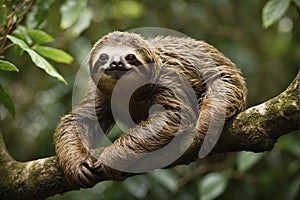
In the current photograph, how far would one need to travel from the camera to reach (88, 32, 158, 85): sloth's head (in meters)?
4.35

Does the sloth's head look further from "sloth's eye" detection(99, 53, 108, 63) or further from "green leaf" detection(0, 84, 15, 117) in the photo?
"green leaf" detection(0, 84, 15, 117)

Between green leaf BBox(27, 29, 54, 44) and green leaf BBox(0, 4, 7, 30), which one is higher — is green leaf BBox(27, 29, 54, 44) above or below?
below

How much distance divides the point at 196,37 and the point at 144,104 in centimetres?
411

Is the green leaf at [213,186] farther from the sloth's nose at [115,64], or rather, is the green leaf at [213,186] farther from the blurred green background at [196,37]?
the sloth's nose at [115,64]

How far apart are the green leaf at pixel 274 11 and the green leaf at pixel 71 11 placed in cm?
205

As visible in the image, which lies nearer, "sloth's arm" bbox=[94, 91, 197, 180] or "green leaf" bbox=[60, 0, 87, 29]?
"sloth's arm" bbox=[94, 91, 197, 180]

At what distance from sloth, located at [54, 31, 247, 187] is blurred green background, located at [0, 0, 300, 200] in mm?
2285

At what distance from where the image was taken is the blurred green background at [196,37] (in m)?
7.57

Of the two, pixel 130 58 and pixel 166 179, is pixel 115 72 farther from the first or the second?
pixel 166 179

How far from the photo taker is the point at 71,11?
19.6ft

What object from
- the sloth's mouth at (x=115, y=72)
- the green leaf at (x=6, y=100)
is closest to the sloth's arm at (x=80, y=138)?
the green leaf at (x=6, y=100)

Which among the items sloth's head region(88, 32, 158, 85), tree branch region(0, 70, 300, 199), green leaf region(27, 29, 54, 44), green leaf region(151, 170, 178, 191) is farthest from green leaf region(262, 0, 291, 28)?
green leaf region(151, 170, 178, 191)

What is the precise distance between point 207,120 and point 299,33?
3.19m

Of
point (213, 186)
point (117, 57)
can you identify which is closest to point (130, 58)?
point (117, 57)
